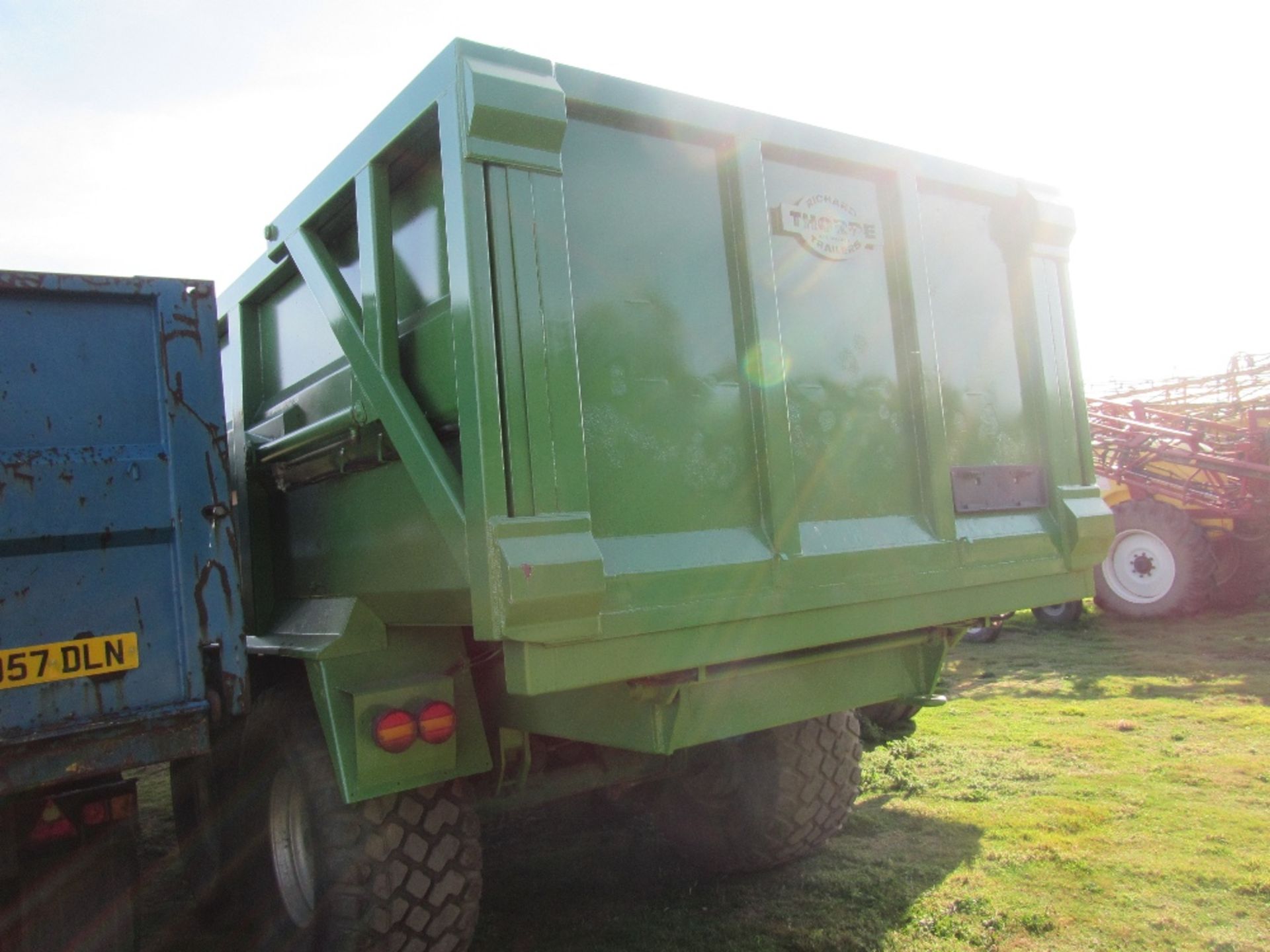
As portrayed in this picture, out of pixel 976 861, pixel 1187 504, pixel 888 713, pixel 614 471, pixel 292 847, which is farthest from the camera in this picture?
pixel 1187 504

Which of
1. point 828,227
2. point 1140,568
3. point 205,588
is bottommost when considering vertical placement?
point 1140,568

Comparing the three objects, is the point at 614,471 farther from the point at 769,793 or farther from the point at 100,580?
the point at 769,793

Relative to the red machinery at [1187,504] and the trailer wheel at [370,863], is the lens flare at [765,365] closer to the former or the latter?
the trailer wheel at [370,863]

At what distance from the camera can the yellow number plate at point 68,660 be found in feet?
8.31

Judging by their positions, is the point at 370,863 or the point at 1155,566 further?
the point at 1155,566

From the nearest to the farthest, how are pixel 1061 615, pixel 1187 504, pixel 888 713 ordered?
1. pixel 888 713
2. pixel 1187 504
3. pixel 1061 615

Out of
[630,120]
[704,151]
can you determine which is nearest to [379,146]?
[630,120]

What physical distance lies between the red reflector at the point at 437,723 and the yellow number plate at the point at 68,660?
2.55 feet

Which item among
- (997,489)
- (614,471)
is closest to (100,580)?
(614,471)

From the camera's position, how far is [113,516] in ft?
8.89

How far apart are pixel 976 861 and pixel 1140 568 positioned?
7056 millimetres

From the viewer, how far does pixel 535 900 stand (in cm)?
365

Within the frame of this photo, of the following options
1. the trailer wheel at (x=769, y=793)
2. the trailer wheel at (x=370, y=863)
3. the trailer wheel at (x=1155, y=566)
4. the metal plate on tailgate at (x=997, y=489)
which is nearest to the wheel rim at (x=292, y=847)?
the trailer wheel at (x=370, y=863)

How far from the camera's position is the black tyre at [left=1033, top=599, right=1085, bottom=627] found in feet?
32.1
